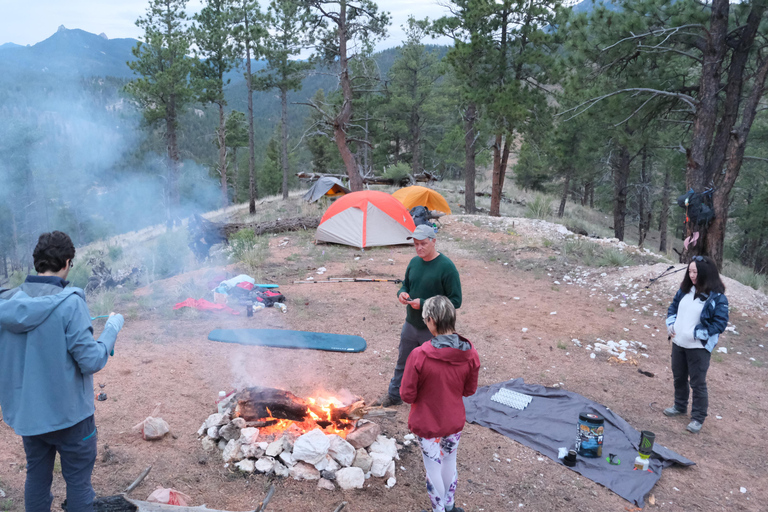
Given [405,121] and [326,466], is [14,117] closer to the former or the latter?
[405,121]

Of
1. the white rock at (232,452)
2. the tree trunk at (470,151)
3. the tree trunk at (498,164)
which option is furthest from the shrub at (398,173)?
the white rock at (232,452)

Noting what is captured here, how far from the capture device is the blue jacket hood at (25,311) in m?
2.02

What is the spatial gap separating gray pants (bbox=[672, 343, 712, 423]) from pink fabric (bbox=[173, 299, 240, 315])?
558 cm

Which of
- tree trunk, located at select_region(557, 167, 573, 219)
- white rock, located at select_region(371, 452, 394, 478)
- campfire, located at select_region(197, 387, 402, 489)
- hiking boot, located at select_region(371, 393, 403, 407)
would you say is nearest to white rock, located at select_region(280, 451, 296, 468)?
campfire, located at select_region(197, 387, 402, 489)

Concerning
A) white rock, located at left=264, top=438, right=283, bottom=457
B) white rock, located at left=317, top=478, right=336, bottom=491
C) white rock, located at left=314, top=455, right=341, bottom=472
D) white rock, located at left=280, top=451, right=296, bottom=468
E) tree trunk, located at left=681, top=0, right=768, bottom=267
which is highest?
tree trunk, located at left=681, top=0, right=768, bottom=267

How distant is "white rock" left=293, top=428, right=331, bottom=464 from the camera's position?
321cm

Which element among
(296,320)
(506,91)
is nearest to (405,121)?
(506,91)

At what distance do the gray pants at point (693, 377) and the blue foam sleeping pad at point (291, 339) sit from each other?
11.0ft

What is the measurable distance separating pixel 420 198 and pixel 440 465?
13.7m

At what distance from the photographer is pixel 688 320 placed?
161 inches

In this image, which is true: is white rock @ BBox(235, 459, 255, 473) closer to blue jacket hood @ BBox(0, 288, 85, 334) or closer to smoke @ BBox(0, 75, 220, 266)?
blue jacket hood @ BBox(0, 288, 85, 334)

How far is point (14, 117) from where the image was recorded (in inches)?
805

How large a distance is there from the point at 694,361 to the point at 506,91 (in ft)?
37.9

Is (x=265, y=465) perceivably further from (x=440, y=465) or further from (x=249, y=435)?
(x=440, y=465)
